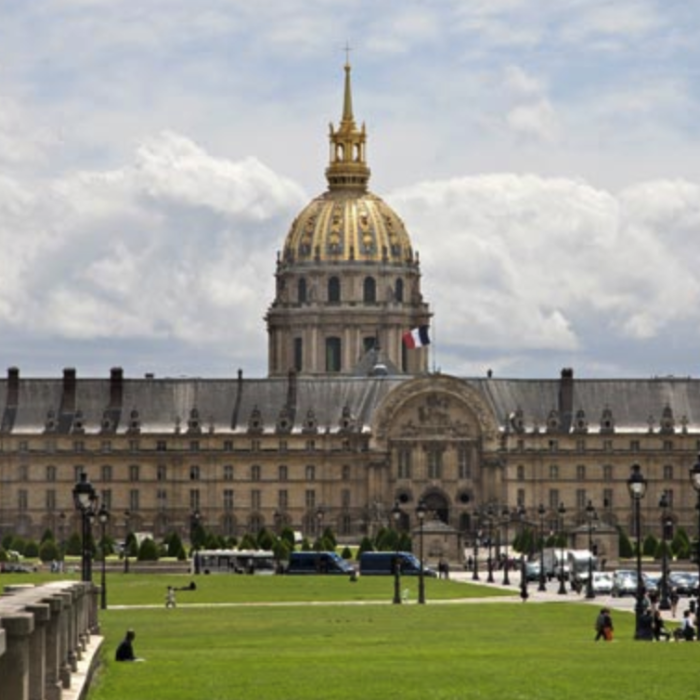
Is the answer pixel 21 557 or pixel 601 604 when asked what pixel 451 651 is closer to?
pixel 601 604

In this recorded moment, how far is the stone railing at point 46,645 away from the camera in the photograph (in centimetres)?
2183

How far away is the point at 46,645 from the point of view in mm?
28312

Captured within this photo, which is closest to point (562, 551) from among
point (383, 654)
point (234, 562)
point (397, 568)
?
point (234, 562)

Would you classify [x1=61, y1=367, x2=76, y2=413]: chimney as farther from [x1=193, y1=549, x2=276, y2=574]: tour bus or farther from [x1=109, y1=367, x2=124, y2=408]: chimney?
[x1=193, y1=549, x2=276, y2=574]: tour bus

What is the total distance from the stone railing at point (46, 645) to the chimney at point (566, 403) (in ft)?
413

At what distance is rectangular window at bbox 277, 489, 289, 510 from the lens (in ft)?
560

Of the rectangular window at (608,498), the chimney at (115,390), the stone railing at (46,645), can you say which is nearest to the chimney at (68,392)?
the chimney at (115,390)

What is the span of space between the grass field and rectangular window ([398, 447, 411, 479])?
91628 millimetres

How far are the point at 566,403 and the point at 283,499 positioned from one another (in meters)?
19.7

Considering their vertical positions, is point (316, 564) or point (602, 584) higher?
point (316, 564)

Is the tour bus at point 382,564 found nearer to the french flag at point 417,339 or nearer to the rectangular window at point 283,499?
the rectangular window at point 283,499

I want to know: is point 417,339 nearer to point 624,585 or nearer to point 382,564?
point 382,564

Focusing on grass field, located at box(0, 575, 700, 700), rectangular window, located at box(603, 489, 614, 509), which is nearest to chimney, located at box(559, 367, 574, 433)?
rectangular window, located at box(603, 489, 614, 509)

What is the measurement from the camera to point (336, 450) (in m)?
171
